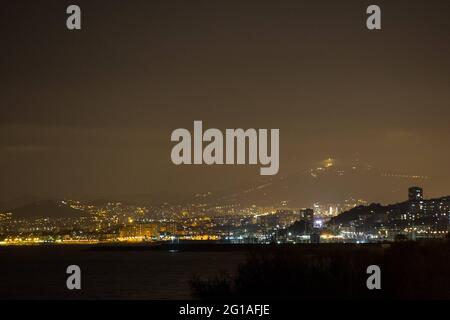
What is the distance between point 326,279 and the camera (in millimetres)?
28234

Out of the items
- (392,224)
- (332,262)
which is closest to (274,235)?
(392,224)

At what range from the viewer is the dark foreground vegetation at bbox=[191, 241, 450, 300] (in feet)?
90.6

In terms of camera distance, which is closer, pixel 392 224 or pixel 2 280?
pixel 2 280

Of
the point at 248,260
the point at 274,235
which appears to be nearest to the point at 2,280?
the point at 248,260

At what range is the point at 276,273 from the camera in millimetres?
28391

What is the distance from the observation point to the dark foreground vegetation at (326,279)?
90.6ft

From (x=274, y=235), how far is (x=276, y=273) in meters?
144
